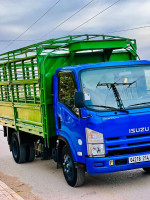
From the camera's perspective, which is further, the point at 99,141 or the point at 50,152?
the point at 50,152

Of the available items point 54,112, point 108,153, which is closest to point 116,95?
point 108,153

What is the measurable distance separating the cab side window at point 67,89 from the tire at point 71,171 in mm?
877

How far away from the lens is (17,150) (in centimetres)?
1081

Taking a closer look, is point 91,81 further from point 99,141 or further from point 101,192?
point 101,192

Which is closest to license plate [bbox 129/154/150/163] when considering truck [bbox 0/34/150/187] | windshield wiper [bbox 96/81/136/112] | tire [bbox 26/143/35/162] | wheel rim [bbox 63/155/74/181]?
truck [bbox 0/34/150/187]

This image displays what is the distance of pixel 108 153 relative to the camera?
693 centimetres

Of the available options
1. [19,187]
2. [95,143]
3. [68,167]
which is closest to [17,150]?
[19,187]

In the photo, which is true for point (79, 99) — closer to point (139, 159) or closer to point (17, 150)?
point (139, 159)

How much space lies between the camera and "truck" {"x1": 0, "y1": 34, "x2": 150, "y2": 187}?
6938mm

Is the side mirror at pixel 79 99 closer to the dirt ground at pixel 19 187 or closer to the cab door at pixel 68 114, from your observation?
the cab door at pixel 68 114

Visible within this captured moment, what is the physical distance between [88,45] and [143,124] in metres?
2.39

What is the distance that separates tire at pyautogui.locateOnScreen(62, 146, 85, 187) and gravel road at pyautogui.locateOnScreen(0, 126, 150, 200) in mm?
129

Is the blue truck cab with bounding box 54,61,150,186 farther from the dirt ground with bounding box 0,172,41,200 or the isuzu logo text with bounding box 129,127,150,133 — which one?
the dirt ground with bounding box 0,172,41,200

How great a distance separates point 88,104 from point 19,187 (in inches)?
94.2
